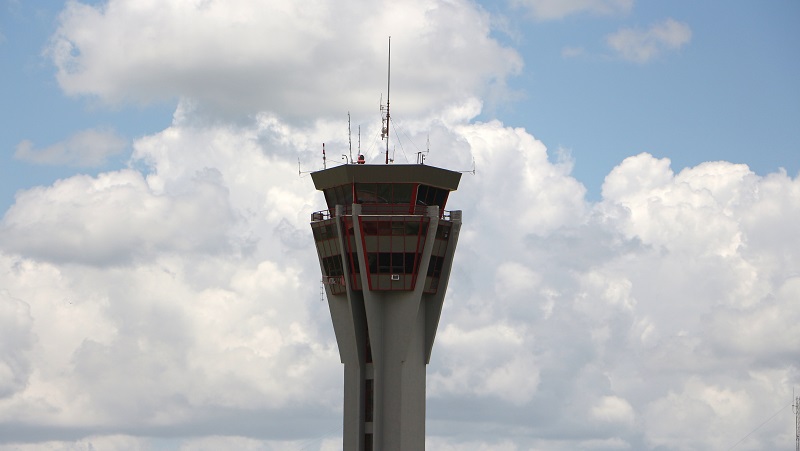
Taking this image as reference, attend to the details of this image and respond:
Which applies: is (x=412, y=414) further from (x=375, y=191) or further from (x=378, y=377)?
(x=375, y=191)

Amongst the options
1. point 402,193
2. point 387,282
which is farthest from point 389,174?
point 387,282

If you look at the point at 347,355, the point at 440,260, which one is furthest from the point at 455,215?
the point at 347,355

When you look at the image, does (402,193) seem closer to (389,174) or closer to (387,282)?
(389,174)

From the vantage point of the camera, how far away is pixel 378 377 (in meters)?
150

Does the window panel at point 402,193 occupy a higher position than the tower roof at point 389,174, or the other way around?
the tower roof at point 389,174

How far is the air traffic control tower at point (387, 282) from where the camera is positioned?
149250 mm

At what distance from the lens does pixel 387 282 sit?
5896 inches

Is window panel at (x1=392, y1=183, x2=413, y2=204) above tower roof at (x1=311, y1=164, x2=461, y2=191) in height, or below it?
below

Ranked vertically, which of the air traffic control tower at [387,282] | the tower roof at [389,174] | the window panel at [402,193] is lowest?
the air traffic control tower at [387,282]

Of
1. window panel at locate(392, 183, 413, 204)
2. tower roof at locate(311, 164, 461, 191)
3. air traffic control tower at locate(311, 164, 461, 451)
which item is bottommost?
air traffic control tower at locate(311, 164, 461, 451)

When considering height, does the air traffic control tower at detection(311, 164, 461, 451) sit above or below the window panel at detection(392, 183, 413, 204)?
below

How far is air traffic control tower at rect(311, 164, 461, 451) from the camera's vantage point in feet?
490

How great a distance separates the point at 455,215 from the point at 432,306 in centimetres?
706

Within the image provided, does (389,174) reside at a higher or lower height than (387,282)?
higher
